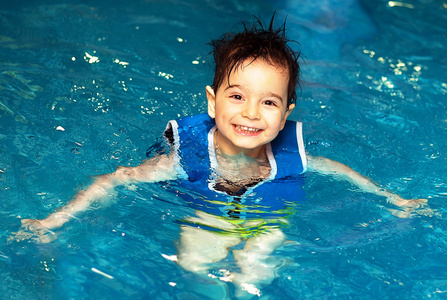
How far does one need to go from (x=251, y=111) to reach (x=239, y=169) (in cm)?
46

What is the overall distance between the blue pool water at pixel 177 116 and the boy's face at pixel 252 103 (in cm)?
48

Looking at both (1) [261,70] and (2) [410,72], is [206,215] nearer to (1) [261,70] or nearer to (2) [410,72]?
(1) [261,70]

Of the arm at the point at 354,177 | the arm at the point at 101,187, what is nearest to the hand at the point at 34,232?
the arm at the point at 101,187

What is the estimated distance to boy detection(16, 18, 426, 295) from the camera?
9.45ft

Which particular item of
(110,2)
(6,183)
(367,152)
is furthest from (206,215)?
(110,2)

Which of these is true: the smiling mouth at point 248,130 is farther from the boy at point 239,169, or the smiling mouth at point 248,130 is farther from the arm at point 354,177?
the arm at point 354,177

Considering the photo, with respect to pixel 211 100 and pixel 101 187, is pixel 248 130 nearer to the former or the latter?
pixel 211 100

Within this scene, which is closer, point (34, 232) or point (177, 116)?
point (34, 232)

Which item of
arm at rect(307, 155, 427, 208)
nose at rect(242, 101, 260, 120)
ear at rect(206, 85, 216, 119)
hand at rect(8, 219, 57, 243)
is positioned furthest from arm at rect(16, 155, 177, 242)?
arm at rect(307, 155, 427, 208)

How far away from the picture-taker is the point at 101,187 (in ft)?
9.98

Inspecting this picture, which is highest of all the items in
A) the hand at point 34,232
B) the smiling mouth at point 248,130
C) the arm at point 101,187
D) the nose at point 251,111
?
the nose at point 251,111

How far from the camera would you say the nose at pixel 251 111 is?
9.92ft

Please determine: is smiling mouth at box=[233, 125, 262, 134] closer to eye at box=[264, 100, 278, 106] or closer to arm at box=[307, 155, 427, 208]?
eye at box=[264, 100, 278, 106]

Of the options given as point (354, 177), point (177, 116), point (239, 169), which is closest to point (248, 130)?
point (239, 169)
